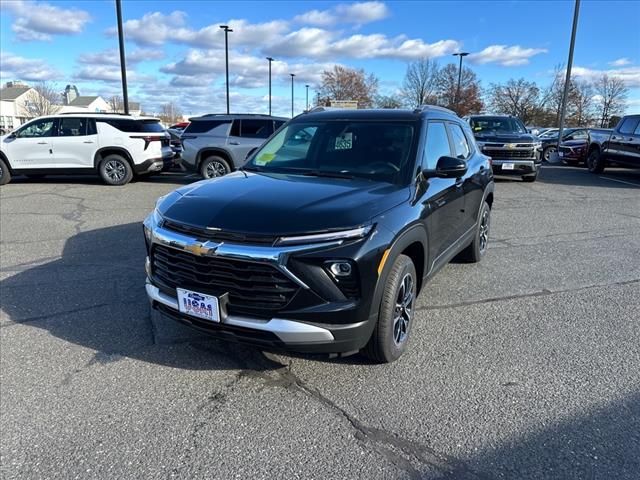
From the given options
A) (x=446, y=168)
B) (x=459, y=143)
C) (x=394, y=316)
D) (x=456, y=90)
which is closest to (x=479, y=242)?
(x=459, y=143)

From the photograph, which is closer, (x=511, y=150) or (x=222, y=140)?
(x=222, y=140)

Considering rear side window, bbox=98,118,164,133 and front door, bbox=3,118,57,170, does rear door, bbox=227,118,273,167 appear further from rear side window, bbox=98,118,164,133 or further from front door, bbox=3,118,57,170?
front door, bbox=3,118,57,170

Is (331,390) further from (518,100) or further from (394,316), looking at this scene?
(518,100)

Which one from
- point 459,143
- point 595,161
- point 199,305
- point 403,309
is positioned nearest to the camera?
point 199,305

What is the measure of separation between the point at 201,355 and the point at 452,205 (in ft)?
8.40

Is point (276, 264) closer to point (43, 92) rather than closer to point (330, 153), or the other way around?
point (330, 153)

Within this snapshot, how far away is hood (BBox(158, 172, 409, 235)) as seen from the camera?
279 centimetres

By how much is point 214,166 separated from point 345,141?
341 inches

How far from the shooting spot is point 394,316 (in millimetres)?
3193

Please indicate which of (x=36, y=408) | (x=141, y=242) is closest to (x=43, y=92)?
(x=141, y=242)

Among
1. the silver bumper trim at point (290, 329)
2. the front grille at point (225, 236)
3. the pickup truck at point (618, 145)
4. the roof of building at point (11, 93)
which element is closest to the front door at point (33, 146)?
the front grille at point (225, 236)

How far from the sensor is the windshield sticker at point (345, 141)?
13.4 feet

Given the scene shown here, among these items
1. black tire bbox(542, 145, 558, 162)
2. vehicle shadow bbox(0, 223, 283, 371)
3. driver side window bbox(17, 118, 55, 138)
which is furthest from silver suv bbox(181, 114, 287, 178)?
black tire bbox(542, 145, 558, 162)

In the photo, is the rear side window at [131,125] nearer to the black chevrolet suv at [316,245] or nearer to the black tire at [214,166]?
the black tire at [214,166]
